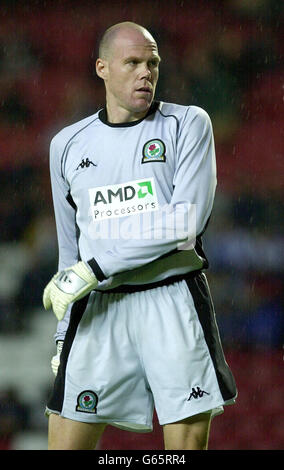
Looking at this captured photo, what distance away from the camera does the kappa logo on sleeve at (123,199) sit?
8.57 ft

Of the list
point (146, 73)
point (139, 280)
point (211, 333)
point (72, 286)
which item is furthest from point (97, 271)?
point (146, 73)

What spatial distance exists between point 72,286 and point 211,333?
A: 0.47 metres

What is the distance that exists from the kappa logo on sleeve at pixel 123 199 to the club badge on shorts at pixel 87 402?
556mm

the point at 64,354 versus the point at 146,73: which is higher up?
the point at 146,73

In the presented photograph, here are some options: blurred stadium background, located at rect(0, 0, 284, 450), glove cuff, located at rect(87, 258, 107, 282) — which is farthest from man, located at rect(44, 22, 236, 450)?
blurred stadium background, located at rect(0, 0, 284, 450)

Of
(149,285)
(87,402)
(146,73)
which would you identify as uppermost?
(146,73)

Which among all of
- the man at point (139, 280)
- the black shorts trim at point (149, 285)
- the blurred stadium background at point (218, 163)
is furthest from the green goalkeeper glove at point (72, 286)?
the blurred stadium background at point (218, 163)

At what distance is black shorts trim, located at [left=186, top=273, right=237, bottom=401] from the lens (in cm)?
258

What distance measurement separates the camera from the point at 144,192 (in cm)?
262

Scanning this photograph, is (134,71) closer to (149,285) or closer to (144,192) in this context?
(144,192)

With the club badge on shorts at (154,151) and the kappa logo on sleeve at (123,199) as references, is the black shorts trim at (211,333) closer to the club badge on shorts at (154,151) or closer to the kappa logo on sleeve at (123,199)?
the kappa logo on sleeve at (123,199)

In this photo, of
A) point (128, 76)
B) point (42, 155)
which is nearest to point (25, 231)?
point (42, 155)

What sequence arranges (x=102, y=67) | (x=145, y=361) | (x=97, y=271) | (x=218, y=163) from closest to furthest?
(x=97, y=271) → (x=145, y=361) → (x=102, y=67) → (x=218, y=163)

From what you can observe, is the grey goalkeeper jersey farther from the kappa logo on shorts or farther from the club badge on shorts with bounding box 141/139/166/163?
the kappa logo on shorts
